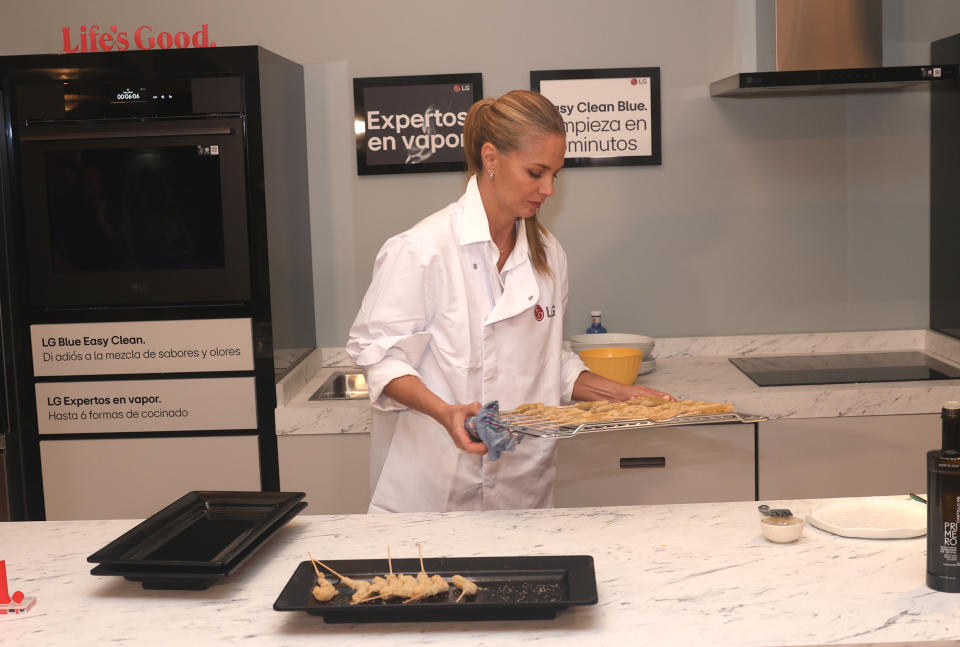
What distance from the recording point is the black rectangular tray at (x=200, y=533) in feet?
4.94

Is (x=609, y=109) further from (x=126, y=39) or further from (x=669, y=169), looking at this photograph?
(x=126, y=39)

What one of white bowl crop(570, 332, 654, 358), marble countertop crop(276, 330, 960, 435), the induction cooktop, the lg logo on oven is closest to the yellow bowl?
marble countertop crop(276, 330, 960, 435)

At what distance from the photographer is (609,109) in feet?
11.0

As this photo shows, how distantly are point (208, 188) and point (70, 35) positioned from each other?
3.25 ft

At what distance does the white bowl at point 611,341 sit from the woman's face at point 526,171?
1.14 meters

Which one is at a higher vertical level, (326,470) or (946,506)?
(946,506)

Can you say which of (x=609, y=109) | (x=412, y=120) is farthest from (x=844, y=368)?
(x=412, y=120)

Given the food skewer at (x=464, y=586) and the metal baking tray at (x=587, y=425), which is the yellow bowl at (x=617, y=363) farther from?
the food skewer at (x=464, y=586)

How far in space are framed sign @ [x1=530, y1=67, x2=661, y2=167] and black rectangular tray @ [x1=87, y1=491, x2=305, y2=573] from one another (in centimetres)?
193

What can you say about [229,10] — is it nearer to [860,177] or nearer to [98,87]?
[98,87]

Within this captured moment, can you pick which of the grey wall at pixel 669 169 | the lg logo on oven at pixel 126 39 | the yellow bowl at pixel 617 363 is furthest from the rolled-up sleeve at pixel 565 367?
the lg logo on oven at pixel 126 39

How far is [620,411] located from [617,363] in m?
0.99

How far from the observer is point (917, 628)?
129 centimetres

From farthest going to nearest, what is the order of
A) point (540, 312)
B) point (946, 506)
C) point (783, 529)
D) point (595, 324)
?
point (595, 324) → point (540, 312) → point (783, 529) → point (946, 506)
